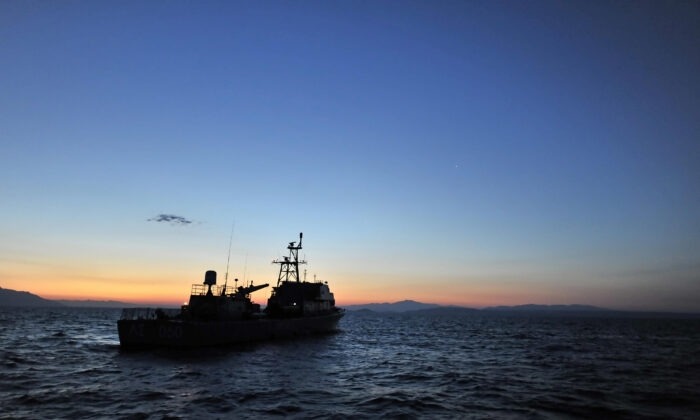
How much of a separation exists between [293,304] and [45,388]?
40.7m

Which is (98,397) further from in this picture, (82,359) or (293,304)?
(293,304)

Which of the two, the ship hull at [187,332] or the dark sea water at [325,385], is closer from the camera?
the dark sea water at [325,385]

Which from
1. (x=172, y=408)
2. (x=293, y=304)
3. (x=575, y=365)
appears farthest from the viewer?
(x=293, y=304)

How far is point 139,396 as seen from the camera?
60.3 ft

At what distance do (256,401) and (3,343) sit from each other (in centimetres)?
3313

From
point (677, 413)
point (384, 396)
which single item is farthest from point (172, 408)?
point (677, 413)

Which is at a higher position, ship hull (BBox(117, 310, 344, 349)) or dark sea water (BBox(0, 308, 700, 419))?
ship hull (BBox(117, 310, 344, 349))

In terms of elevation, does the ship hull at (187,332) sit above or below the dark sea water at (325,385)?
above

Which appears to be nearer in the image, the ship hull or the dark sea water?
the dark sea water

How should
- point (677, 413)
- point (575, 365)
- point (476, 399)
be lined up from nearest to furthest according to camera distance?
point (677, 413) < point (476, 399) < point (575, 365)

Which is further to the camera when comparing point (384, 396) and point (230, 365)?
point (230, 365)

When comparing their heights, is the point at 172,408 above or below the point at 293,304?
below

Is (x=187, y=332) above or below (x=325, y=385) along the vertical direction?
above

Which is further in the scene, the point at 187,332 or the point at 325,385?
the point at 187,332
